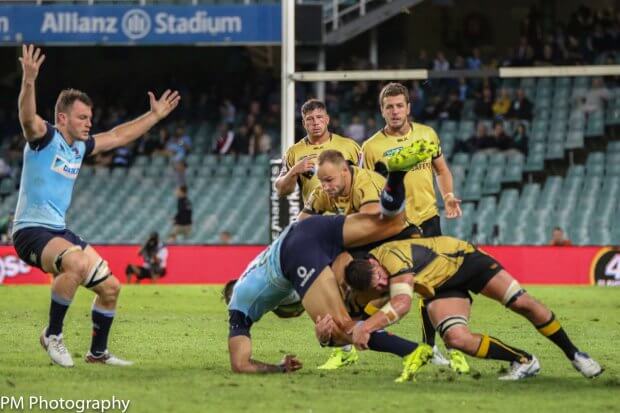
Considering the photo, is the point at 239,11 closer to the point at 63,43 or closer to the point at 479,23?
the point at 63,43

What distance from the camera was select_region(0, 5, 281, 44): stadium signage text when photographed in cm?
2738

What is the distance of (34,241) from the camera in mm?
11102

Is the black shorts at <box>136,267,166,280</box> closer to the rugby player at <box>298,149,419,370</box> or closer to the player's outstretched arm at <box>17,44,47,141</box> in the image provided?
the rugby player at <box>298,149,419,370</box>

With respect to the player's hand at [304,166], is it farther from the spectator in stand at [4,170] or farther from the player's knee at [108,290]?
the spectator in stand at [4,170]

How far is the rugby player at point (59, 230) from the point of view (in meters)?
11.0

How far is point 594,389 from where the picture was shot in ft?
32.5

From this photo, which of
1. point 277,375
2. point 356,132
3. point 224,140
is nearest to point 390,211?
point 277,375

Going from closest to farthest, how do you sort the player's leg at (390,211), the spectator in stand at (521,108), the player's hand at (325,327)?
the player's leg at (390,211), the player's hand at (325,327), the spectator in stand at (521,108)

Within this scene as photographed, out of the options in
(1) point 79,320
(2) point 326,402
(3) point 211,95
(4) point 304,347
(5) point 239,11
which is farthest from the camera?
(3) point 211,95

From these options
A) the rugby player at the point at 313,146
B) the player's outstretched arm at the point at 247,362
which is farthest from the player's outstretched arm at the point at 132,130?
the player's outstretched arm at the point at 247,362

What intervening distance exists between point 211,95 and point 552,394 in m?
24.5

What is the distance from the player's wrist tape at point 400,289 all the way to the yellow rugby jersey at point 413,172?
2.36 meters

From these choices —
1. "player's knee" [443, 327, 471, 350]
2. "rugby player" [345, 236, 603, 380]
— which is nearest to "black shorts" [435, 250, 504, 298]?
"rugby player" [345, 236, 603, 380]

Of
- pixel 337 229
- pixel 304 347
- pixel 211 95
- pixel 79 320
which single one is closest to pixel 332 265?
pixel 337 229
